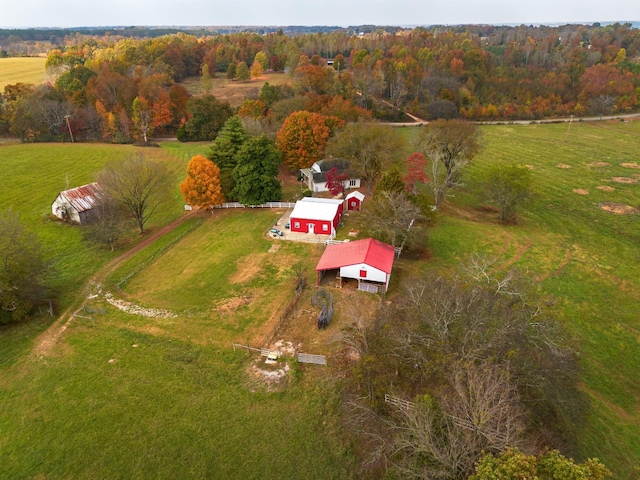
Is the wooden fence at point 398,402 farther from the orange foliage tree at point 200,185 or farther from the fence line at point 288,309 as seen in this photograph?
the orange foliage tree at point 200,185

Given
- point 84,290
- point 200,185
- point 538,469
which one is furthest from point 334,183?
point 538,469

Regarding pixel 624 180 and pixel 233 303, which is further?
pixel 624 180

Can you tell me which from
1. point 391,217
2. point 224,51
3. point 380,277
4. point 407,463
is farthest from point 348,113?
point 224,51

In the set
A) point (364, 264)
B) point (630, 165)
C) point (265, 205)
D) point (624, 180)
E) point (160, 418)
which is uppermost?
point (630, 165)

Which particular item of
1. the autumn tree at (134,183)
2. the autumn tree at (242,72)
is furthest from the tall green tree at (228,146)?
the autumn tree at (242,72)

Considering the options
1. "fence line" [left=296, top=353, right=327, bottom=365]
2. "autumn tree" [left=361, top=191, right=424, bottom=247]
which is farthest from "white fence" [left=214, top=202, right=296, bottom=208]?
"fence line" [left=296, top=353, right=327, bottom=365]

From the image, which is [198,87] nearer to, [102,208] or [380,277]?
[102,208]

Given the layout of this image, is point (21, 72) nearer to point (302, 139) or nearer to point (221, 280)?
point (302, 139)
